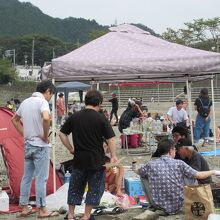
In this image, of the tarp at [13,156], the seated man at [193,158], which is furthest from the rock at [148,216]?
the tarp at [13,156]

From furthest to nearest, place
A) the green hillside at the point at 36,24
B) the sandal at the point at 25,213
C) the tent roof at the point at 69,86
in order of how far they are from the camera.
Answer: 1. the green hillside at the point at 36,24
2. the tent roof at the point at 69,86
3. the sandal at the point at 25,213

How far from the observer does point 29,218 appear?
5.44 m

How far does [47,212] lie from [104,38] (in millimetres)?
3105

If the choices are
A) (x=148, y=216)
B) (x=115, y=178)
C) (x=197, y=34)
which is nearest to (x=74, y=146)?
(x=148, y=216)

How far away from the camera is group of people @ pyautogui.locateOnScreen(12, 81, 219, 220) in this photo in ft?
15.7

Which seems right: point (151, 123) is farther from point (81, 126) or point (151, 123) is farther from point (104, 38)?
point (81, 126)

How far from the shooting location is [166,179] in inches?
207

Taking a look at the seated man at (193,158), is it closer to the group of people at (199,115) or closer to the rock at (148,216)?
the rock at (148,216)

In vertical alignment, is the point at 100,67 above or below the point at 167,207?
above

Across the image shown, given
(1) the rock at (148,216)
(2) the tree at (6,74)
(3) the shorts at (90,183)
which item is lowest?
(1) the rock at (148,216)

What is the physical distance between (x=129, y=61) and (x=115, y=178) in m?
1.62

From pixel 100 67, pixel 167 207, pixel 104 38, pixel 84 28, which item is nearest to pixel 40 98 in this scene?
pixel 100 67

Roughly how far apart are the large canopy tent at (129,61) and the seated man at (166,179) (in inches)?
58.1

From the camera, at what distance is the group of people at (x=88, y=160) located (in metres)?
4.79
